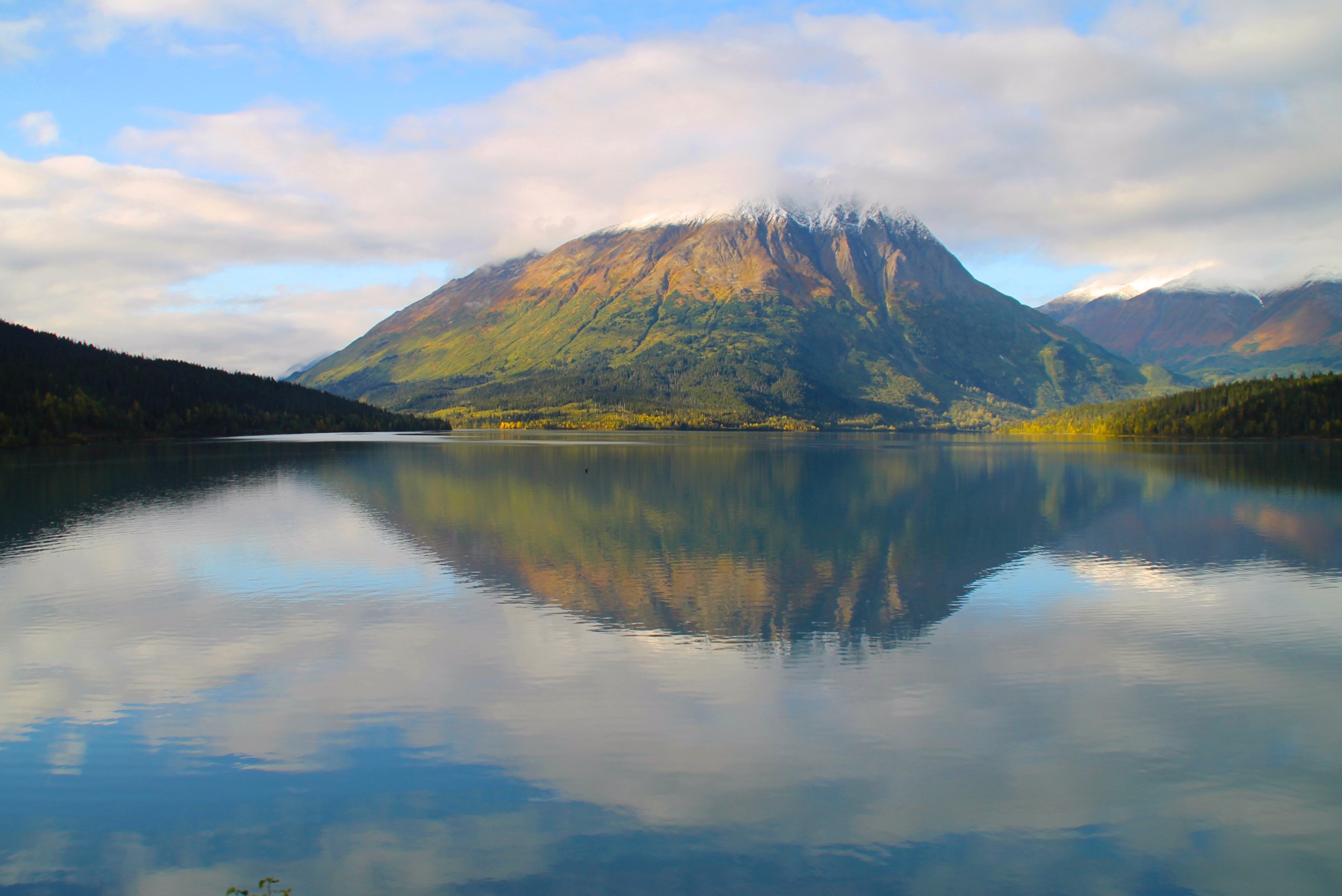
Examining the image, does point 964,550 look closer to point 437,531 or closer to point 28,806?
point 437,531

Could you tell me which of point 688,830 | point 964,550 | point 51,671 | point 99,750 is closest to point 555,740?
point 688,830

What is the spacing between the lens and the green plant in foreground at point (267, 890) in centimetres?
1045

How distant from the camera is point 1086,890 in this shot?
1149cm

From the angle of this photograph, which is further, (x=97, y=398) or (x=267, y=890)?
(x=97, y=398)

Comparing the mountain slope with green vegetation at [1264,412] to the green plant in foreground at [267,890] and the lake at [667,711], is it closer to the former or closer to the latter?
the lake at [667,711]

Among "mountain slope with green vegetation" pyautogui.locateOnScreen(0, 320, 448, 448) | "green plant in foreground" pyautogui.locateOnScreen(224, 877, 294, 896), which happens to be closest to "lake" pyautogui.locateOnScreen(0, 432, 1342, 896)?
"green plant in foreground" pyautogui.locateOnScreen(224, 877, 294, 896)

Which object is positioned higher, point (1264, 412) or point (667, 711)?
point (1264, 412)

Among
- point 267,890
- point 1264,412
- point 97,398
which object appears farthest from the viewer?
point 1264,412

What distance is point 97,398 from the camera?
148 metres

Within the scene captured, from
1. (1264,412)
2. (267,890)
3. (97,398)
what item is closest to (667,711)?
(267,890)

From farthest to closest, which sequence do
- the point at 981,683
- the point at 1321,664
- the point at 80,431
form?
the point at 80,431 < the point at 1321,664 < the point at 981,683

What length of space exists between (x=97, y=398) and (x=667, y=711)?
165 metres

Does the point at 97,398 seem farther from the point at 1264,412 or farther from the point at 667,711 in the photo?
the point at 1264,412

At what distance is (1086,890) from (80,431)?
6248 inches
